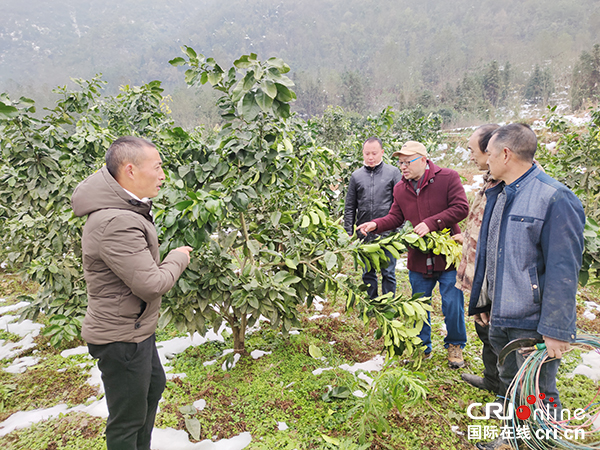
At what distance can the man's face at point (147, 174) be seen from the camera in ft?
5.17

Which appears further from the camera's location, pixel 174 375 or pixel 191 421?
pixel 174 375

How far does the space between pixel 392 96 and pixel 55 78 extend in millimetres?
98728

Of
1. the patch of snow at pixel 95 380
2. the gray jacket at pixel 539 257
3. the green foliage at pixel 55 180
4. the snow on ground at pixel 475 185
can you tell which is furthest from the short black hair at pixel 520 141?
the snow on ground at pixel 475 185

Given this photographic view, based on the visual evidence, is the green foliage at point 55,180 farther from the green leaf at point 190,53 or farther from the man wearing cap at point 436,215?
the man wearing cap at point 436,215

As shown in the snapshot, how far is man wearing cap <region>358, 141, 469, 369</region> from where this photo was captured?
9.18 feet

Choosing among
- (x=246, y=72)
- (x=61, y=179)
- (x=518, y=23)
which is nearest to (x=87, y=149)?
(x=61, y=179)

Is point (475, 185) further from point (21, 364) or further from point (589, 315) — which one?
point (21, 364)

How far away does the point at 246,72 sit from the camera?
1.79 meters

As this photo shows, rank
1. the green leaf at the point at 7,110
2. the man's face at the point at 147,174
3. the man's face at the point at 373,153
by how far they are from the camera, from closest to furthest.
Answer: the green leaf at the point at 7,110, the man's face at the point at 147,174, the man's face at the point at 373,153

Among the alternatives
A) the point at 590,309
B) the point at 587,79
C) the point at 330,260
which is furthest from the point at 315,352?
the point at 587,79

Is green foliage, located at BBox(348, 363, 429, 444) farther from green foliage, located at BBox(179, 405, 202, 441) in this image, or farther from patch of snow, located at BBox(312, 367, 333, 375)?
green foliage, located at BBox(179, 405, 202, 441)

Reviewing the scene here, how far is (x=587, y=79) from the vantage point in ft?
77.7

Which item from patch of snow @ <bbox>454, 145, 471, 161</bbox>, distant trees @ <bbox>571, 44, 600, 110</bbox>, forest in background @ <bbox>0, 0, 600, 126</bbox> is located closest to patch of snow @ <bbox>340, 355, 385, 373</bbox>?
patch of snow @ <bbox>454, 145, 471, 161</bbox>

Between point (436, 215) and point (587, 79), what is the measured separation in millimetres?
30409
